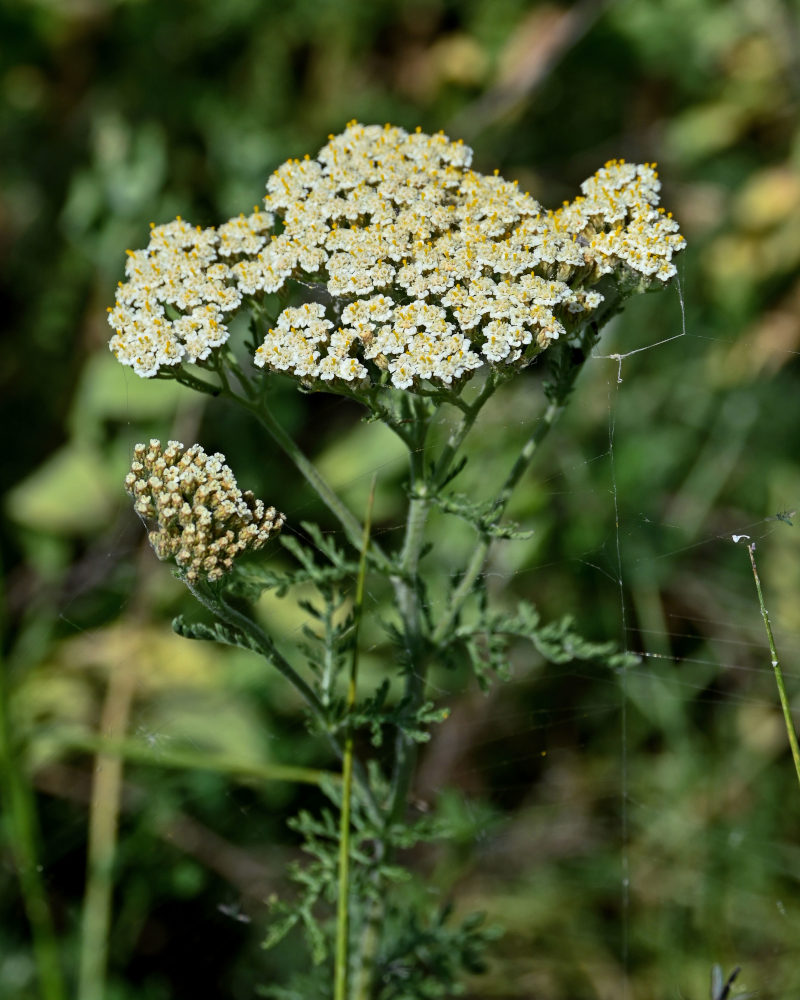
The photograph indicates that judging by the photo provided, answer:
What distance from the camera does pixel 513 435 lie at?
5.13 metres

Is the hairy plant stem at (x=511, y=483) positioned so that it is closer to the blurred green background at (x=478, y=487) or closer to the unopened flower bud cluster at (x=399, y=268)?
the unopened flower bud cluster at (x=399, y=268)

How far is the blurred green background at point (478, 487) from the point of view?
438 cm

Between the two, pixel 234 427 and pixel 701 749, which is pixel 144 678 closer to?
pixel 234 427

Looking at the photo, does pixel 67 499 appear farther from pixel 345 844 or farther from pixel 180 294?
pixel 345 844

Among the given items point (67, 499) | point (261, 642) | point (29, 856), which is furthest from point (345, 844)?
point (67, 499)

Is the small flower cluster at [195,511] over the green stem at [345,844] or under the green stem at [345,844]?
over

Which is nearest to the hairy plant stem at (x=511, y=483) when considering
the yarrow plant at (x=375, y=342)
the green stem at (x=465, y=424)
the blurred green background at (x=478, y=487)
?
the yarrow plant at (x=375, y=342)

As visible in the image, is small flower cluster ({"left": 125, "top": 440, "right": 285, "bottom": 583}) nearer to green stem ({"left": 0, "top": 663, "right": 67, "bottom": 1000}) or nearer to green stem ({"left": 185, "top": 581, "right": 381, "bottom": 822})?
green stem ({"left": 185, "top": 581, "right": 381, "bottom": 822})

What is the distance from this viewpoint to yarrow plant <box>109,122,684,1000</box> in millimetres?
2537

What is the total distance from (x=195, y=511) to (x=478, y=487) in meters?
2.63

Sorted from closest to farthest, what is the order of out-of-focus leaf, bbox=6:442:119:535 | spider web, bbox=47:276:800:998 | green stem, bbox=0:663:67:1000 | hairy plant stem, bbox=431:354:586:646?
1. green stem, bbox=0:663:67:1000
2. hairy plant stem, bbox=431:354:586:646
3. spider web, bbox=47:276:800:998
4. out-of-focus leaf, bbox=6:442:119:535

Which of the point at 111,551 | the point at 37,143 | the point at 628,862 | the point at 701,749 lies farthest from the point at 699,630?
the point at 37,143

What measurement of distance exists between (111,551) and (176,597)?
0.43 meters

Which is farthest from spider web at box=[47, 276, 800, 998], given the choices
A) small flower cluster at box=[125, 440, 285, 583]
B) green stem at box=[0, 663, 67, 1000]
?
small flower cluster at box=[125, 440, 285, 583]
